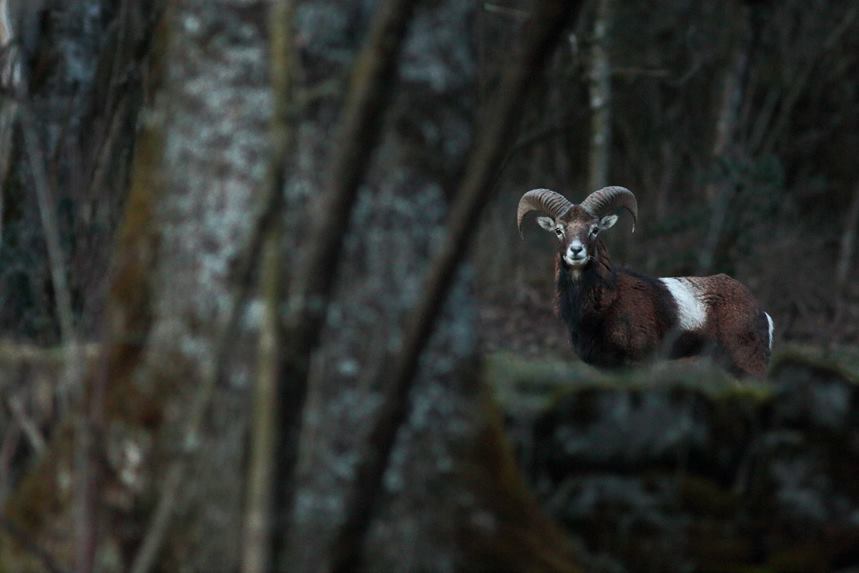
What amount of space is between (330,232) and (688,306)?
28.4ft

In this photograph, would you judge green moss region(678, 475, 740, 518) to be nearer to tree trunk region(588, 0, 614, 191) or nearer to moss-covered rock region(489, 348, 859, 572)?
moss-covered rock region(489, 348, 859, 572)

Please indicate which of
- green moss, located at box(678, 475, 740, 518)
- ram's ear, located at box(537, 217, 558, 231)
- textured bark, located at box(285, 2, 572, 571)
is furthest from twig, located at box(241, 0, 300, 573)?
ram's ear, located at box(537, 217, 558, 231)

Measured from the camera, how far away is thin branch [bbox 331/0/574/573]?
3672mm

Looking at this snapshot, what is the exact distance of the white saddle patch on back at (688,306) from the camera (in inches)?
474

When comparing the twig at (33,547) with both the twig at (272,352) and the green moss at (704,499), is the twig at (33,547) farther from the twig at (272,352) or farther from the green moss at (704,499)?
the green moss at (704,499)

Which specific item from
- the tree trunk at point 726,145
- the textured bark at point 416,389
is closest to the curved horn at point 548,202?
the tree trunk at point 726,145

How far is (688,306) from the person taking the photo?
12.2 m

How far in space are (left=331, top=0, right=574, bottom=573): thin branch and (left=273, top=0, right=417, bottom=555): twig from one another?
0.20 meters

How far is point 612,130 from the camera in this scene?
81.3ft

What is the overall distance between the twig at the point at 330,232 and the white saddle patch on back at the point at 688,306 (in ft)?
27.3

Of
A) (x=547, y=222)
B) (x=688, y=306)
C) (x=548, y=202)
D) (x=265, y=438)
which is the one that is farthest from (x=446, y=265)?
(x=547, y=222)

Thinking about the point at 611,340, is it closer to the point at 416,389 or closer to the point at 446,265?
the point at 416,389

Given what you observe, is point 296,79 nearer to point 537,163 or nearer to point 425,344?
point 425,344

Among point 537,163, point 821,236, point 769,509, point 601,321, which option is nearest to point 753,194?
point 821,236
